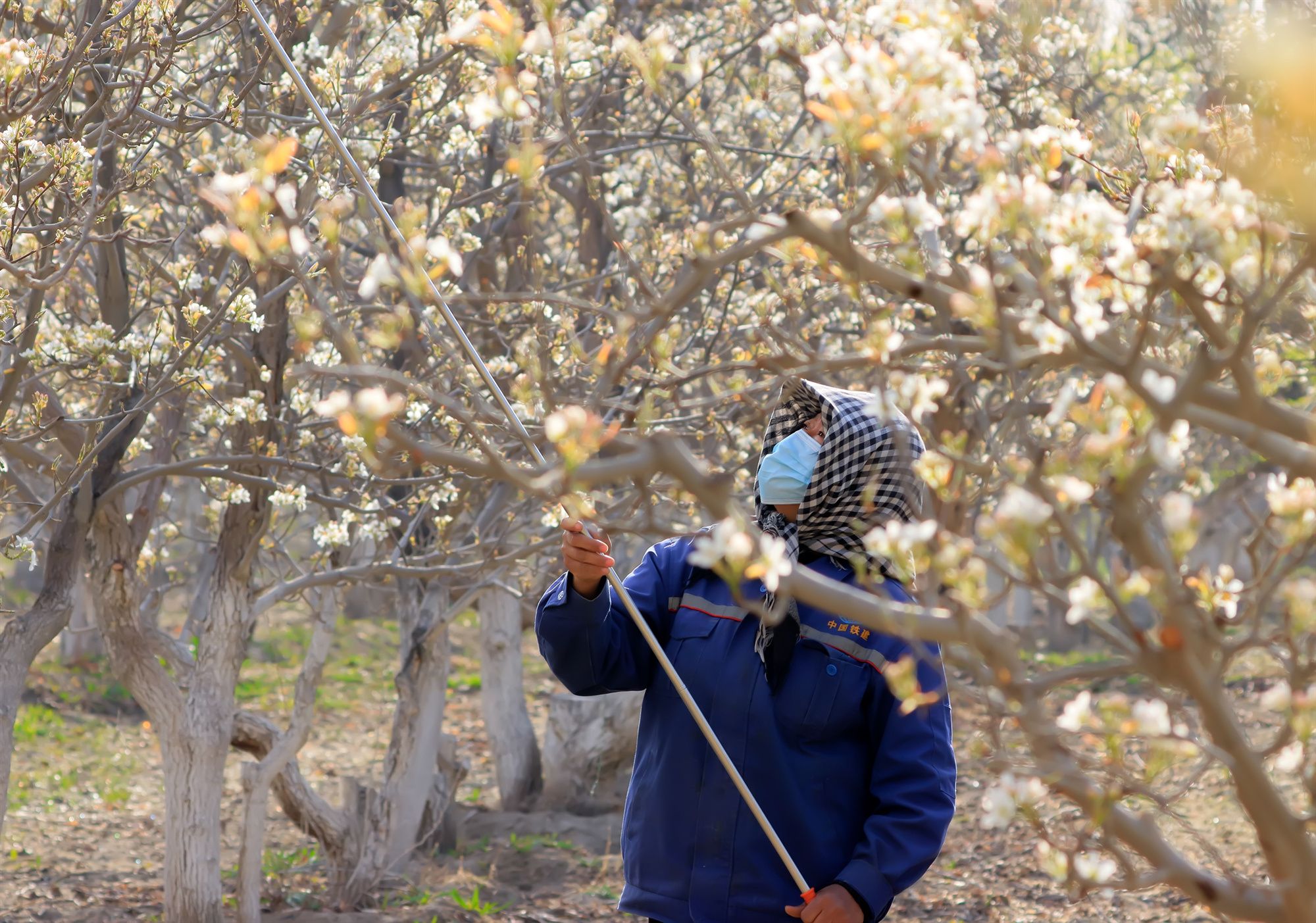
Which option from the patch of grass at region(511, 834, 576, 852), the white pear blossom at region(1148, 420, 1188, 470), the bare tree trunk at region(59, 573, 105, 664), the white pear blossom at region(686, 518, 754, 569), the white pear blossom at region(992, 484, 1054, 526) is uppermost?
the bare tree trunk at region(59, 573, 105, 664)

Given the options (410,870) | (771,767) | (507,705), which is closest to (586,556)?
(771,767)

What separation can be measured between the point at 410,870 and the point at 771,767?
4150mm

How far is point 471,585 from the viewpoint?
5727mm

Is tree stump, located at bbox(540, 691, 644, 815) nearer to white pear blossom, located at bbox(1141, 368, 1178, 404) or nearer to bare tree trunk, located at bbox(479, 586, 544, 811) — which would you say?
bare tree trunk, located at bbox(479, 586, 544, 811)

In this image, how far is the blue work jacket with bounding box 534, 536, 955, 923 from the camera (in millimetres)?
2838

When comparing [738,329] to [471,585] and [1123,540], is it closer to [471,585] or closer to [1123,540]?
[471,585]

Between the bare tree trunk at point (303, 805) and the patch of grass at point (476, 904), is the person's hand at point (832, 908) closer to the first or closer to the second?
the bare tree trunk at point (303, 805)

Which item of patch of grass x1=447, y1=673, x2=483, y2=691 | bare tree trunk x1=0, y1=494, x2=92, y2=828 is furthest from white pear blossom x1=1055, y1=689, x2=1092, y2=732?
patch of grass x1=447, y1=673, x2=483, y2=691

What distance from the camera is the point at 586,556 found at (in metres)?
2.74

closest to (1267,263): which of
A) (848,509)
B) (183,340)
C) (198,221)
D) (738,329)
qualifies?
(848,509)

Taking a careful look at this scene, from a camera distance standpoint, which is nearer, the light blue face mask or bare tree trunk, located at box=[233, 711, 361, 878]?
the light blue face mask

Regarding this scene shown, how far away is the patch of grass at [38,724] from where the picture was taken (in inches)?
384

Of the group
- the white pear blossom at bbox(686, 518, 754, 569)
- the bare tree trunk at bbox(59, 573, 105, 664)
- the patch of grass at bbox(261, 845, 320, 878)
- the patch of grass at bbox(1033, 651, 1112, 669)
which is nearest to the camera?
the white pear blossom at bbox(686, 518, 754, 569)

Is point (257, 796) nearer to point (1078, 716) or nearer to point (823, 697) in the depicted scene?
point (823, 697)
